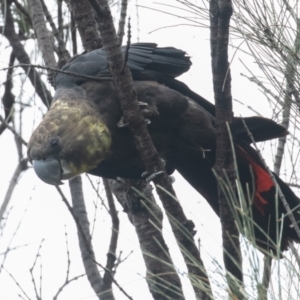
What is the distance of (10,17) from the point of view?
14.9 ft

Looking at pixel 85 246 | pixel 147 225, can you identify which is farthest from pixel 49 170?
pixel 85 246

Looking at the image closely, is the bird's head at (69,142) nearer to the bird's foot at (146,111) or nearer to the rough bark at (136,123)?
the bird's foot at (146,111)

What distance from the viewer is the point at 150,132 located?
11.3 feet

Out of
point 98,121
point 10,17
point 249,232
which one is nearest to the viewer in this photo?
point 249,232

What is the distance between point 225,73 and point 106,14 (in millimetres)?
519

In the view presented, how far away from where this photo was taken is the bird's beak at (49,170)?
10.6 feet

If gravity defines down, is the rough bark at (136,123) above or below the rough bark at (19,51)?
below

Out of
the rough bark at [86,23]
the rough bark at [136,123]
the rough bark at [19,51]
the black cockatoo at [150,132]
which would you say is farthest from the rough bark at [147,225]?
the rough bark at [19,51]

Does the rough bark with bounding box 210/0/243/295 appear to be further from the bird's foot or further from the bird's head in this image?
the bird's head

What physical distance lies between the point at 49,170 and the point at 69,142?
18 cm

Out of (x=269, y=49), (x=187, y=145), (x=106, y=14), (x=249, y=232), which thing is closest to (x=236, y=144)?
(x=187, y=145)

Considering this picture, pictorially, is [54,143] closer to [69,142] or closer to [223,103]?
[69,142]

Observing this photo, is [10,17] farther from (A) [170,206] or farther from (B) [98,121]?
(A) [170,206]

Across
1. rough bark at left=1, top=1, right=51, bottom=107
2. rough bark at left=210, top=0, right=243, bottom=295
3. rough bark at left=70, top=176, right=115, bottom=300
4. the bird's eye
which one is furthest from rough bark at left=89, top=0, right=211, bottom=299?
rough bark at left=1, top=1, right=51, bottom=107
